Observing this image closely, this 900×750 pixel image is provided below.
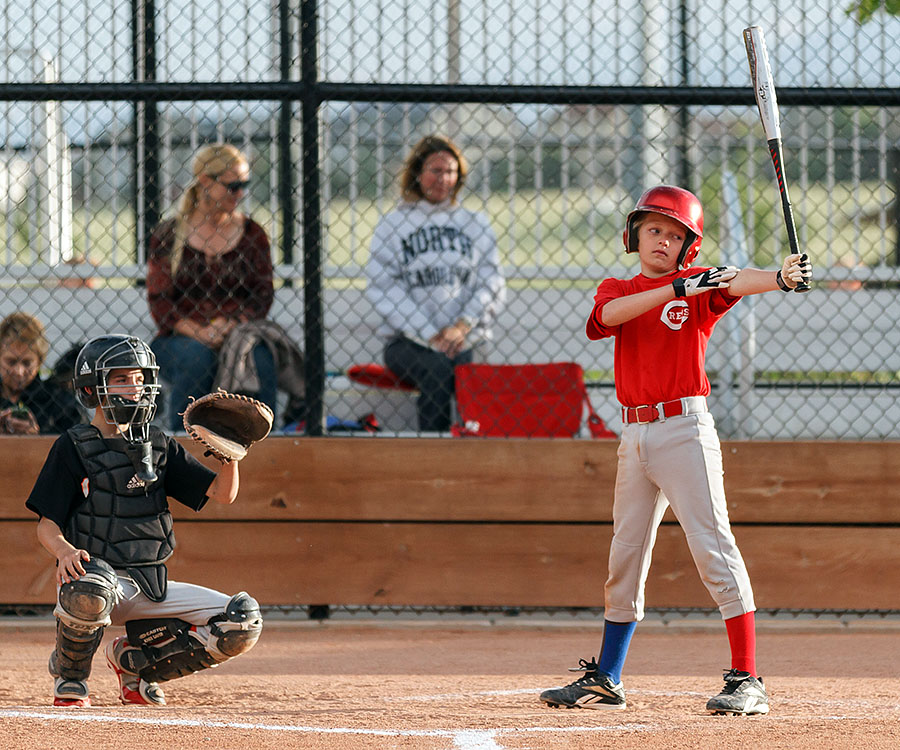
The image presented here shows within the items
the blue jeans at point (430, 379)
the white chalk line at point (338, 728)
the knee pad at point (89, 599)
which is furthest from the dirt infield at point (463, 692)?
the blue jeans at point (430, 379)

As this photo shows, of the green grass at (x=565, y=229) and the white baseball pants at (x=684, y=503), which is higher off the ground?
the green grass at (x=565, y=229)

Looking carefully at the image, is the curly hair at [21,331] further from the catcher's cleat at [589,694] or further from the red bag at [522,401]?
the catcher's cleat at [589,694]

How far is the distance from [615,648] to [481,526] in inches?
61.3

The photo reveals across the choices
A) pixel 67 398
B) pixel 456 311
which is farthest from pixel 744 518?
pixel 67 398

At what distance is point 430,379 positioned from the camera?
5.54 m

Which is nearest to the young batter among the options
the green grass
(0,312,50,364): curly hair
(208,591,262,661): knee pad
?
(208,591,262,661): knee pad

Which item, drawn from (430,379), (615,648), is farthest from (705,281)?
(430,379)

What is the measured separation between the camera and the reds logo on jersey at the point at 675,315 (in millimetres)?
3676

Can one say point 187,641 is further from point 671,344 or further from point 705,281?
point 705,281

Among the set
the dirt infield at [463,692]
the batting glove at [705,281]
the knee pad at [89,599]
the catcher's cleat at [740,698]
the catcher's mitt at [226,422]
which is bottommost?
the dirt infield at [463,692]

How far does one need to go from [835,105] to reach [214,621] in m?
3.43

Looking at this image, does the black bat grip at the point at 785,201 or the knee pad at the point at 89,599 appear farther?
the black bat grip at the point at 785,201

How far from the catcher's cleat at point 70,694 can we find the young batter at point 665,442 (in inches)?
57.0

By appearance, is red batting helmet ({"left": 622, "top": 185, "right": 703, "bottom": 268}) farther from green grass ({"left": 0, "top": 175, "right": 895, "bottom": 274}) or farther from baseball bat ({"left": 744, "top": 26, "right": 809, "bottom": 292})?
green grass ({"left": 0, "top": 175, "right": 895, "bottom": 274})
